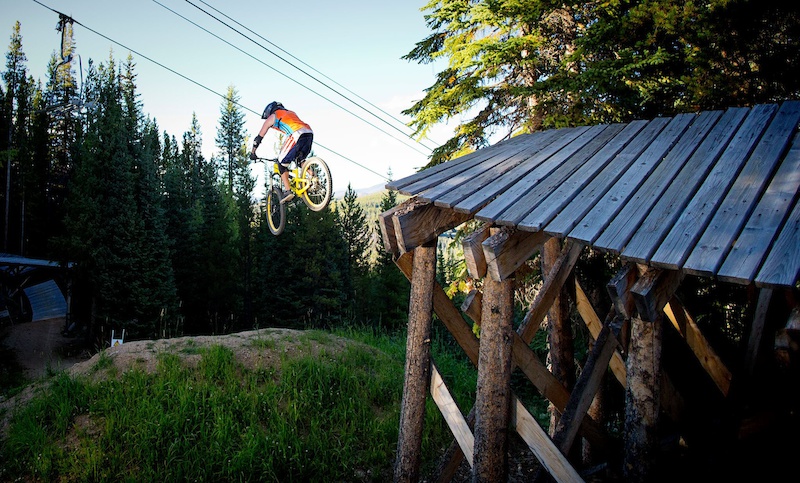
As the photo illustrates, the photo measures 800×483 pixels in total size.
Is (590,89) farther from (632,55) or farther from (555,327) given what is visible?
(555,327)

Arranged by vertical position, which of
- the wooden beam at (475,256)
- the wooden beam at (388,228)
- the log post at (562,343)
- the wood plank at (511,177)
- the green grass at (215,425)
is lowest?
the green grass at (215,425)

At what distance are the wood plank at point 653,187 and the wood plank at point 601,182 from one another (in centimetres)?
20

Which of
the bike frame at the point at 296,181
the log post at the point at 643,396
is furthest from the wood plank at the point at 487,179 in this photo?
the bike frame at the point at 296,181

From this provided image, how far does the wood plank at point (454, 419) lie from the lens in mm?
3807

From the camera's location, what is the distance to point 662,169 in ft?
10.4

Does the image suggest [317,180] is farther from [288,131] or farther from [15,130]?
[15,130]

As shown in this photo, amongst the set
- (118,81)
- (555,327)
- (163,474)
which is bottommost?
(163,474)

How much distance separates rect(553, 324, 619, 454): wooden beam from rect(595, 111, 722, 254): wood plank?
4.30ft

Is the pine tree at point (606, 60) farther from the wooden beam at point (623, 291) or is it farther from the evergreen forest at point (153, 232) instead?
the evergreen forest at point (153, 232)

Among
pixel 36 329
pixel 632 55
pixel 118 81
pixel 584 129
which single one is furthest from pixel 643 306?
pixel 118 81

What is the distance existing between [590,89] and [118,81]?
1867 inches

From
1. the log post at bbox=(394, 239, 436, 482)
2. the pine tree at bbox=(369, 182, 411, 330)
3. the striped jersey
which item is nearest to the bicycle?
the striped jersey

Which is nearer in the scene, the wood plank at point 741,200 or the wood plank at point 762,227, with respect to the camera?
the wood plank at point 762,227

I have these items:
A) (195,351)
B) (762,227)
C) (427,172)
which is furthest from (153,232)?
(762,227)
